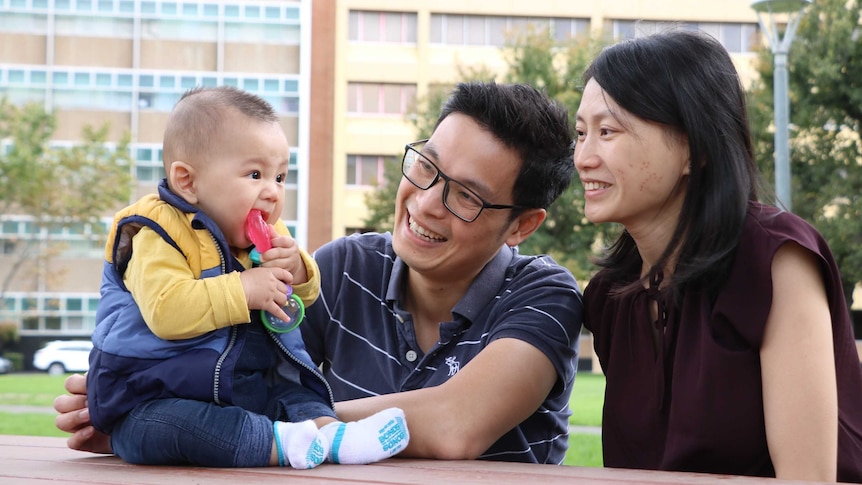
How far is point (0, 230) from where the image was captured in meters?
28.0

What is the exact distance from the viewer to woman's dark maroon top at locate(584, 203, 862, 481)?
2.16 metres

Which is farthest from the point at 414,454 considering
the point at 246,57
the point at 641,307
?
the point at 246,57

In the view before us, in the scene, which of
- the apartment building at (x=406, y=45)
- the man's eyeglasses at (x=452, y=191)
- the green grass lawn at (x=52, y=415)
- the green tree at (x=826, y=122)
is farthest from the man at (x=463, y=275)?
the apartment building at (x=406, y=45)

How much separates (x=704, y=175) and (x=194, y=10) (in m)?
29.4

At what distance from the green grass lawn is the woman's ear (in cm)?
202

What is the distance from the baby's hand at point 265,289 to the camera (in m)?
2.11

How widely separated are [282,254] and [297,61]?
1109 inches

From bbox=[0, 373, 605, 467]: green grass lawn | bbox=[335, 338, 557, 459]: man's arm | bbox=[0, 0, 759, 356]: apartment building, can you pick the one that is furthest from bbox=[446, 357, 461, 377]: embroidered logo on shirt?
bbox=[0, 0, 759, 356]: apartment building

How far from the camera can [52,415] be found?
14031 mm

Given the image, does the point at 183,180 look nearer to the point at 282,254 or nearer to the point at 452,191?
the point at 282,254

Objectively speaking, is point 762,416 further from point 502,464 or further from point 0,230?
point 0,230

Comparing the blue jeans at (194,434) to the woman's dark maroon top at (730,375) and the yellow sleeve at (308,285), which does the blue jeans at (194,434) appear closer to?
the yellow sleeve at (308,285)

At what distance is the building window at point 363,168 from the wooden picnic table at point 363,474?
2783 centimetres

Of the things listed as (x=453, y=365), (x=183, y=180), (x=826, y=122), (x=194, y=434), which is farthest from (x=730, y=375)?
(x=826, y=122)
